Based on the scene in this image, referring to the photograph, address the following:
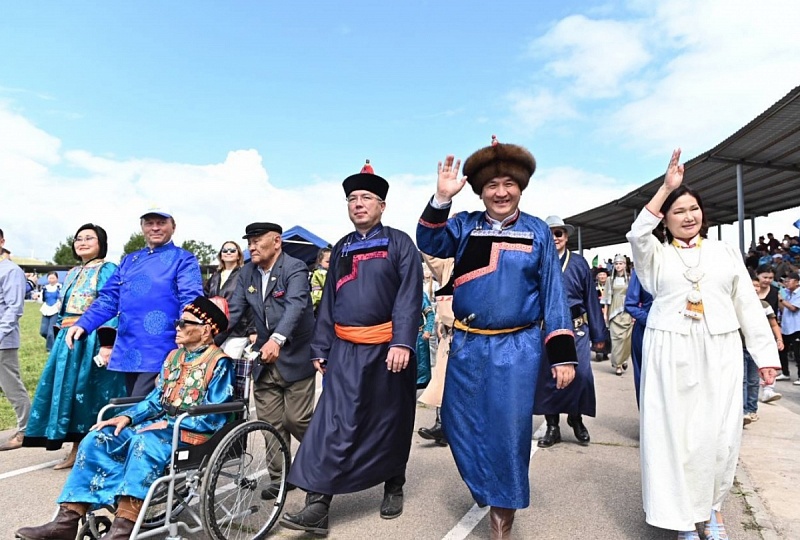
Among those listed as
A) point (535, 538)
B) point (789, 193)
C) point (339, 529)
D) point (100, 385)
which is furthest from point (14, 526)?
point (789, 193)

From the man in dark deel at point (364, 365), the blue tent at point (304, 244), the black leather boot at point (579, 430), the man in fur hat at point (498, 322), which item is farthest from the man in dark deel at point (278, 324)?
the blue tent at point (304, 244)

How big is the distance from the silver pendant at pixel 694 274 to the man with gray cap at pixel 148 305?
3.10 m

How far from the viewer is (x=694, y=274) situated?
301 centimetres

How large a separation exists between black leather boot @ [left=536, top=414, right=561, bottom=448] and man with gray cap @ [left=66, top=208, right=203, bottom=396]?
3.06 metres

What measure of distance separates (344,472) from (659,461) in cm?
162

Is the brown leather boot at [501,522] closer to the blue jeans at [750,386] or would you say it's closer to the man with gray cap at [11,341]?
the blue jeans at [750,386]

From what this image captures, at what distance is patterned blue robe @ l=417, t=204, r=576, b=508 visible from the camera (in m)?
2.90

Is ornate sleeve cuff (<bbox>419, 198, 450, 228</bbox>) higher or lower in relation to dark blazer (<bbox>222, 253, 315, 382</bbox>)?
higher

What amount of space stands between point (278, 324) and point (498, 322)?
1.50 m

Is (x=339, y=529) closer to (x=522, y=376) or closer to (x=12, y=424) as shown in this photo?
(x=522, y=376)

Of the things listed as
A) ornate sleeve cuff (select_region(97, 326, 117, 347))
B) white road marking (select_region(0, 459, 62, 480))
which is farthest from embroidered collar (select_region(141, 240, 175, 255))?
white road marking (select_region(0, 459, 62, 480))

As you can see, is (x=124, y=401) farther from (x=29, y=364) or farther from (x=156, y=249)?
(x=29, y=364)

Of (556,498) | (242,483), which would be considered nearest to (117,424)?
(242,483)

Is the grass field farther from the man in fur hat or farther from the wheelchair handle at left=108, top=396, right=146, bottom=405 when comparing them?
the man in fur hat
